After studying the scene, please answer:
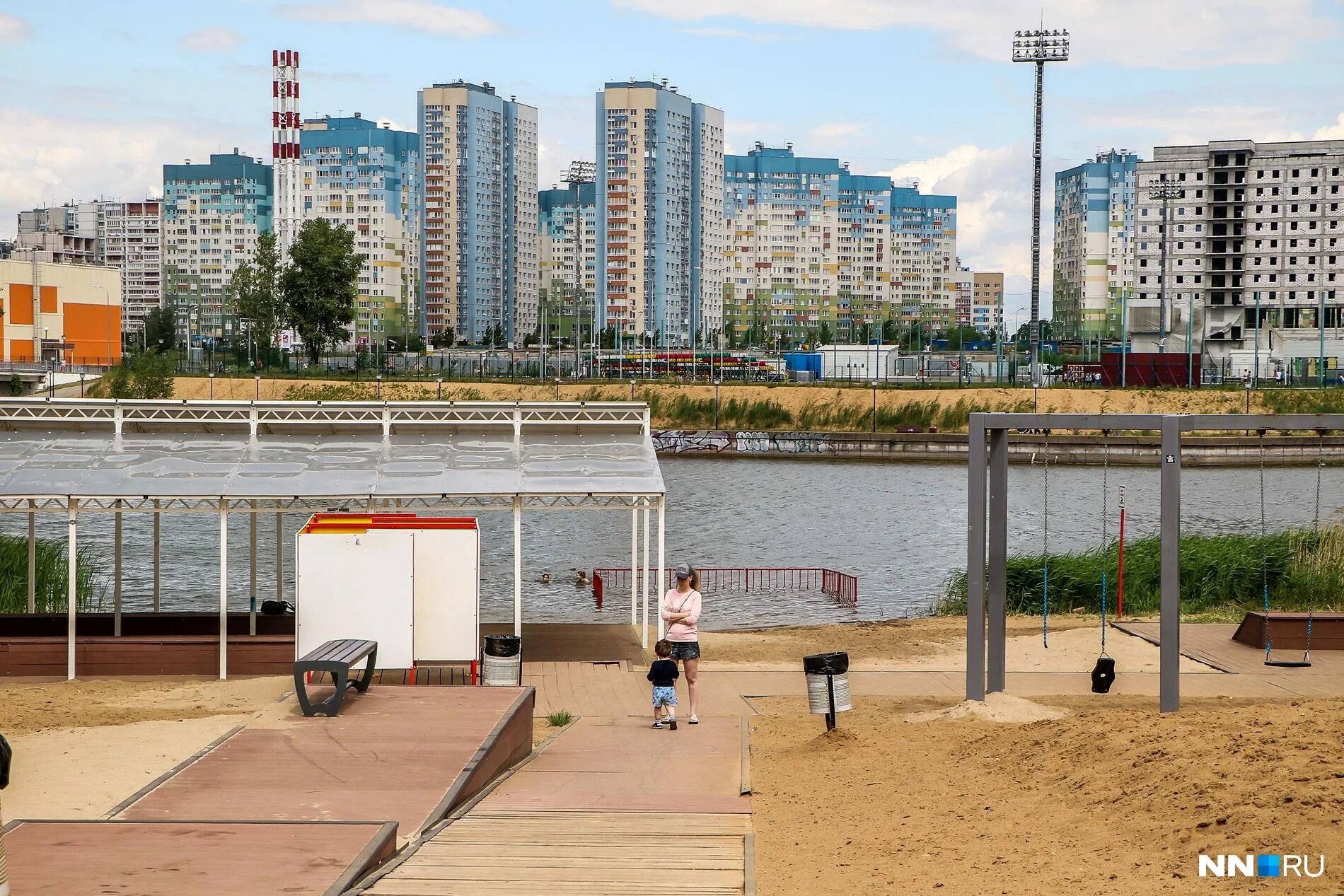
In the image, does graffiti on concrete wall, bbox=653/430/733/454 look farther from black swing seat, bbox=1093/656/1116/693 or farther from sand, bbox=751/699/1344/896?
sand, bbox=751/699/1344/896

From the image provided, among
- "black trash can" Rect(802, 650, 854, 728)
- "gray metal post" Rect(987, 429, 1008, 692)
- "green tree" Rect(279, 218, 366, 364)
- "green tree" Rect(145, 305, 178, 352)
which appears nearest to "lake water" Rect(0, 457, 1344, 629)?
"black trash can" Rect(802, 650, 854, 728)

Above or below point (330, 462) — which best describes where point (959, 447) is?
below

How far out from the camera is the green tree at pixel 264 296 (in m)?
105

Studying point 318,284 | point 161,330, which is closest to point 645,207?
point 161,330

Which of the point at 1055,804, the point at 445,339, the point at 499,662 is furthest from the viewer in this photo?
the point at 445,339

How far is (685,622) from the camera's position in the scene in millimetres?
14391

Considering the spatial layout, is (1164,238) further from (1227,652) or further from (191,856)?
(191,856)

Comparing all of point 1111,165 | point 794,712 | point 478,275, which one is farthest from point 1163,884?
point 1111,165

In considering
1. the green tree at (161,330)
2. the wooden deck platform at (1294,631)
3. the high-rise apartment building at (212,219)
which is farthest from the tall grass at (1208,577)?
the high-rise apartment building at (212,219)

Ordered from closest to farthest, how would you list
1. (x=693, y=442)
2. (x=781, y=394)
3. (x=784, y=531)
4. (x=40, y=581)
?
1. (x=40, y=581)
2. (x=784, y=531)
3. (x=693, y=442)
4. (x=781, y=394)

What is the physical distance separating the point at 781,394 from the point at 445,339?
67.6 meters

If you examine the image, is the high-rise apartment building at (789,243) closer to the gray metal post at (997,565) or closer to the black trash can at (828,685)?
the gray metal post at (997,565)

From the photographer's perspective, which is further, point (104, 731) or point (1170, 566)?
point (1170, 566)

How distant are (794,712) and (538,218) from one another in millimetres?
182858
